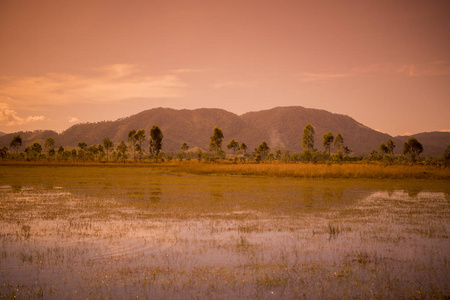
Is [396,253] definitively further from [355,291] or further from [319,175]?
[319,175]

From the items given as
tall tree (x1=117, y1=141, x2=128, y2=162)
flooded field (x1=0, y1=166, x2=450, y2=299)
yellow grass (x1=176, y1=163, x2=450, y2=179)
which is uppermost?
tall tree (x1=117, y1=141, x2=128, y2=162)

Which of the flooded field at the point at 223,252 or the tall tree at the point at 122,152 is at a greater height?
the tall tree at the point at 122,152

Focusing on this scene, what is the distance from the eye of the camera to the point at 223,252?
12.5 m

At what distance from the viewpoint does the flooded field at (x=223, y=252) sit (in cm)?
920

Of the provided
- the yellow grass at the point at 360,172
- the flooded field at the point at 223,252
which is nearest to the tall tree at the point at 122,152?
the yellow grass at the point at 360,172

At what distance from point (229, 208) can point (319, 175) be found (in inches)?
1291

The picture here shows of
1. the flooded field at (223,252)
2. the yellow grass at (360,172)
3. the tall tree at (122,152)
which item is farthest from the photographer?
the tall tree at (122,152)

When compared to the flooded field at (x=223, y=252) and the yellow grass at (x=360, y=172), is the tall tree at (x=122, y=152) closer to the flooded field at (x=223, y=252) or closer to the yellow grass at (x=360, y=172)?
the yellow grass at (x=360, y=172)

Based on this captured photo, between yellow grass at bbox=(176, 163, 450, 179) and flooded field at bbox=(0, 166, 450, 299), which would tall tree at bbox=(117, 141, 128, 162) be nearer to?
yellow grass at bbox=(176, 163, 450, 179)

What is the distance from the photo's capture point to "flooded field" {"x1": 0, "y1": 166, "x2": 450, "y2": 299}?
9195 mm

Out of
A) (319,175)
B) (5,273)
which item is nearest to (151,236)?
(5,273)

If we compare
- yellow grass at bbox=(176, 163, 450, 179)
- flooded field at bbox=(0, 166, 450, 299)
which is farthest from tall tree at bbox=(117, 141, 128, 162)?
flooded field at bbox=(0, 166, 450, 299)

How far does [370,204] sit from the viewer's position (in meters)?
24.7

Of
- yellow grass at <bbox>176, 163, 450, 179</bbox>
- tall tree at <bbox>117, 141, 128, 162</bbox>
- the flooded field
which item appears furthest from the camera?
tall tree at <bbox>117, 141, 128, 162</bbox>
